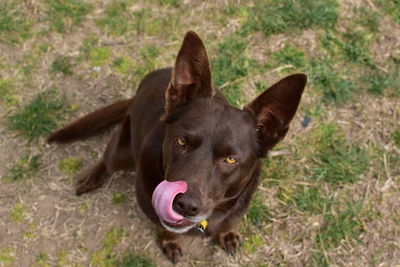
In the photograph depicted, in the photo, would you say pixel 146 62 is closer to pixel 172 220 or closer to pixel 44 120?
pixel 44 120

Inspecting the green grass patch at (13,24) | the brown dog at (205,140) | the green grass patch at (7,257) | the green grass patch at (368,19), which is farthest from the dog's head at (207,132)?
the green grass patch at (368,19)

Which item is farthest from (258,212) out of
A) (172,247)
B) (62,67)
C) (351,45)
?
(62,67)

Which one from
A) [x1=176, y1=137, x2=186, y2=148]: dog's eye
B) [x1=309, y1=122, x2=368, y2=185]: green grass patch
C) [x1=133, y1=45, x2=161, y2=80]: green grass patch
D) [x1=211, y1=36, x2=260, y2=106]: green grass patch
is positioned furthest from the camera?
[x1=133, y1=45, x2=161, y2=80]: green grass patch

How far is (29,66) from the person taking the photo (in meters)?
4.54

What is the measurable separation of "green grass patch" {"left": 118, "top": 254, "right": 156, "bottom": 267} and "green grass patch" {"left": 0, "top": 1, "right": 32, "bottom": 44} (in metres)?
2.74

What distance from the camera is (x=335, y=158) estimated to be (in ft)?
13.6

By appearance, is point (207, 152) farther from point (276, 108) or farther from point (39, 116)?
point (39, 116)

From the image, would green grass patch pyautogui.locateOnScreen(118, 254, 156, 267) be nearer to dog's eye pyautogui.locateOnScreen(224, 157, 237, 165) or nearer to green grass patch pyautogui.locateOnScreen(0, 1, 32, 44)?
dog's eye pyautogui.locateOnScreen(224, 157, 237, 165)

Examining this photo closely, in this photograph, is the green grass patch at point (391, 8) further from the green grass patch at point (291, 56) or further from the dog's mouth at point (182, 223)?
the dog's mouth at point (182, 223)

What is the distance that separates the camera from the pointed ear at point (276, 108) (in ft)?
7.79

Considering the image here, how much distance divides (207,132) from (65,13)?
319 cm

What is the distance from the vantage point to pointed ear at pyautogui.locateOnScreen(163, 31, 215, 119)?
2.51 metres

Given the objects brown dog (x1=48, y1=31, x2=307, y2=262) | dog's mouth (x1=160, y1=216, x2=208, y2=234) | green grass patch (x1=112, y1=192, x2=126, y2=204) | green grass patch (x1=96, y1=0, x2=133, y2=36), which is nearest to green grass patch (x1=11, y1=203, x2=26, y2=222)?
green grass patch (x1=112, y1=192, x2=126, y2=204)

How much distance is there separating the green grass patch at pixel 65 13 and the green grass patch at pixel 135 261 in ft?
8.91
